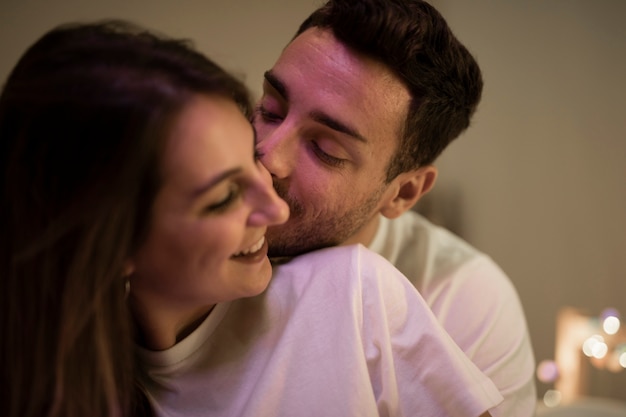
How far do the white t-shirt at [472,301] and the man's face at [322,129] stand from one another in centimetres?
38

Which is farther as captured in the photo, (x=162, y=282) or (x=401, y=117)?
(x=401, y=117)

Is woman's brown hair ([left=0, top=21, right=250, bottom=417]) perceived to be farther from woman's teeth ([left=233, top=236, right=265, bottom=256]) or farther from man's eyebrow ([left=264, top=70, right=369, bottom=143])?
man's eyebrow ([left=264, top=70, right=369, bottom=143])

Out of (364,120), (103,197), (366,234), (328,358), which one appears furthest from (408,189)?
(103,197)

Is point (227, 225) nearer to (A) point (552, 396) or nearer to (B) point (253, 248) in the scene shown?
(B) point (253, 248)

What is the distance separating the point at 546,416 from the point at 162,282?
1445 millimetres

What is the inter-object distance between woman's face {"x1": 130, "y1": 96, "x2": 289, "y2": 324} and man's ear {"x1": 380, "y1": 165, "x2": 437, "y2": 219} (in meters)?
0.59

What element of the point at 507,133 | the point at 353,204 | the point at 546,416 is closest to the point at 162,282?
the point at 353,204

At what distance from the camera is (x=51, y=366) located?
812mm

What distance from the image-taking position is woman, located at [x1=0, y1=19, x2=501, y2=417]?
29.0 inches

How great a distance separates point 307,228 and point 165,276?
17.7 inches

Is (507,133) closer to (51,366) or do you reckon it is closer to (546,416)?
(546,416)

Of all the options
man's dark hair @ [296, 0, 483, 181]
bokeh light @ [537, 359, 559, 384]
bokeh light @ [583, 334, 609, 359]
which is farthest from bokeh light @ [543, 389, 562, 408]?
man's dark hair @ [296, 0, 483, 181]

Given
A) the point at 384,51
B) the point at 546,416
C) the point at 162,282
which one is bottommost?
the point at 546,416

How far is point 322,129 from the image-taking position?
1.16 m
